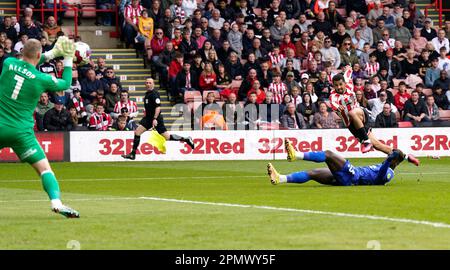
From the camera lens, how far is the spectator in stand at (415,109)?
34812 millimetres

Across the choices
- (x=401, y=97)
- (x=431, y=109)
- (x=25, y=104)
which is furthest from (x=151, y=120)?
(x=25, y=104)

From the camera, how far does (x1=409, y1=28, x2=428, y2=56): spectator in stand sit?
39.0 metres

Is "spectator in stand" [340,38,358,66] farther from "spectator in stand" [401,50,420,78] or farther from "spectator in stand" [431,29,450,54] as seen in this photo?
"spectator in stand" [431,29,450,54]

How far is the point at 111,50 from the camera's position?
36.8 meters

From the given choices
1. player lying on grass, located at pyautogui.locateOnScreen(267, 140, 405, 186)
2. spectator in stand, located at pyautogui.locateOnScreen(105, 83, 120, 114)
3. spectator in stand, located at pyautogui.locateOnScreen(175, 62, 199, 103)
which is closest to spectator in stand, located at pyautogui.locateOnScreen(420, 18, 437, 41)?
spectator in stand, located at pyautogui.locateOnScreen(175, 62, 199, 103)

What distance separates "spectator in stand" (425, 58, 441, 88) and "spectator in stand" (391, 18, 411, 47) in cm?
204

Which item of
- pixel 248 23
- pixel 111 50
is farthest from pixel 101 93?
pixel 248 23

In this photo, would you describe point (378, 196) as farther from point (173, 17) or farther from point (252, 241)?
point (173, 17)

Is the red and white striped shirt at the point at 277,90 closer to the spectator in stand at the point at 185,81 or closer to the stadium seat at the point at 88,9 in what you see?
the spectator in stand at the point at 185,81

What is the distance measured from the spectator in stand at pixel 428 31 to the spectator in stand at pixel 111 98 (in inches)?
496

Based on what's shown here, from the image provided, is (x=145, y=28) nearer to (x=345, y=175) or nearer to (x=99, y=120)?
(x=99, y=120)

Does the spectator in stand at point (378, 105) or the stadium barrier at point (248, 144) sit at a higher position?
the spectator in stand at point (378, 105)

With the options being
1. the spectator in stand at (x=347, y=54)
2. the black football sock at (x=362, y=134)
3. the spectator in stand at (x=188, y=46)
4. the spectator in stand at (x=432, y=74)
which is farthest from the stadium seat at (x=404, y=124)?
the black football sock at (x=362, y=134)

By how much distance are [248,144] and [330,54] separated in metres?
5.96
